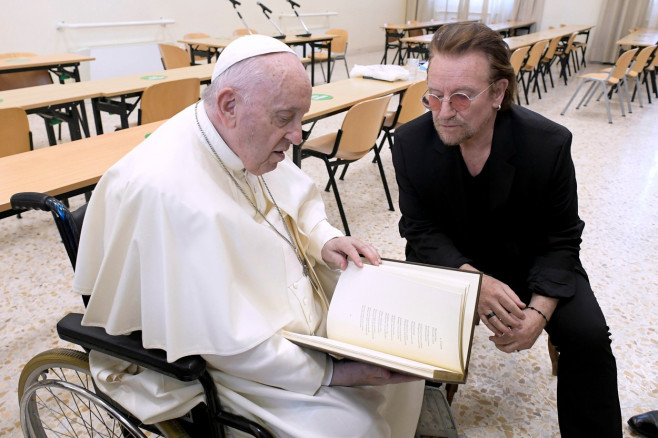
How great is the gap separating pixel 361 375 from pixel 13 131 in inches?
84.8

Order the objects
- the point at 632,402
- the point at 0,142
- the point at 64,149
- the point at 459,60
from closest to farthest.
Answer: the point at 459,60 < the point at 632,402 < the point at 64,149 < the point at 0,142

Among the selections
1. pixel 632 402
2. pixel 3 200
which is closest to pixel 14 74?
pixel 3 200

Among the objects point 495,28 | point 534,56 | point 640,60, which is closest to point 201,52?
point 534,56

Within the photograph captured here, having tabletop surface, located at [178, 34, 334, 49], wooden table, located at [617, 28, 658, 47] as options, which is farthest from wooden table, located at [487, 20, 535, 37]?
tabletop surface, located at [178, 34, 334, 49]

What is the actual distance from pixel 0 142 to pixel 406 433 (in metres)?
2.24

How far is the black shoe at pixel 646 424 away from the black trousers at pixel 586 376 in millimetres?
377

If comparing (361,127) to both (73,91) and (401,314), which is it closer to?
(401,314)

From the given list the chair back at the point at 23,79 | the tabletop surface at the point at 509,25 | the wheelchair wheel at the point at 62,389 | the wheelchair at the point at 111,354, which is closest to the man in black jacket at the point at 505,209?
the wheelchair at the point at 111,354

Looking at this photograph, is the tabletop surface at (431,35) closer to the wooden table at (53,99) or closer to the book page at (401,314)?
the wooden table at (53,99)

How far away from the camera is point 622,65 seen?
543 centimetres

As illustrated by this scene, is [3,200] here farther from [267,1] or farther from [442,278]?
[267,1]

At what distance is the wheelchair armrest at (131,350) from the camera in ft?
2.86

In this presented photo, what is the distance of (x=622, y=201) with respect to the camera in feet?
11.0

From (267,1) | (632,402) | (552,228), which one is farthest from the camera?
(267,1)
